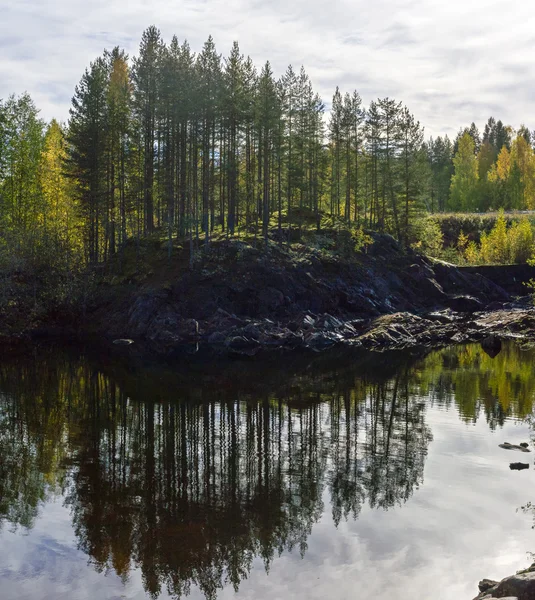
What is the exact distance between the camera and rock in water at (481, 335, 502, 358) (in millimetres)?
47450

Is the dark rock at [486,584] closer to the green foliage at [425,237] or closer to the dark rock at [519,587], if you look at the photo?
the dark rock at [519,587]

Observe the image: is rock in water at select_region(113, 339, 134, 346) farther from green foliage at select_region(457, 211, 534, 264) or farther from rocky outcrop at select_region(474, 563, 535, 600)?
green foliage at select_region(457, 211, 534, 264)

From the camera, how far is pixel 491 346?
48.5 m

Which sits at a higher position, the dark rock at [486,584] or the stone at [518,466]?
the stone at [518,466]

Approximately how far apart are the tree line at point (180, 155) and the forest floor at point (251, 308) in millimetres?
3383

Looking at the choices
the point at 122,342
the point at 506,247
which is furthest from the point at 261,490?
the point at 506,247

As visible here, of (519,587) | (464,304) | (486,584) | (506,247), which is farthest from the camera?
(506,247)

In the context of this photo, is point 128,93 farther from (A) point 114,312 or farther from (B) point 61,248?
(A) point 114,312

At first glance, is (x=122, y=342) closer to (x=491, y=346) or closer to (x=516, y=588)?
(x=491, y=346)

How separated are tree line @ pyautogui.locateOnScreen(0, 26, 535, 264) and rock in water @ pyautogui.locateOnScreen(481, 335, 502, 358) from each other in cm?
2450

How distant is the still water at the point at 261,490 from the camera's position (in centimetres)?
1449

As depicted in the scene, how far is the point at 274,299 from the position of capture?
5681 cm

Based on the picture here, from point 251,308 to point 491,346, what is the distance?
2149 cm

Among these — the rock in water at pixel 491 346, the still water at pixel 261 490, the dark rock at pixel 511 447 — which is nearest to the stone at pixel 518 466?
the still water at pixel 261 490
